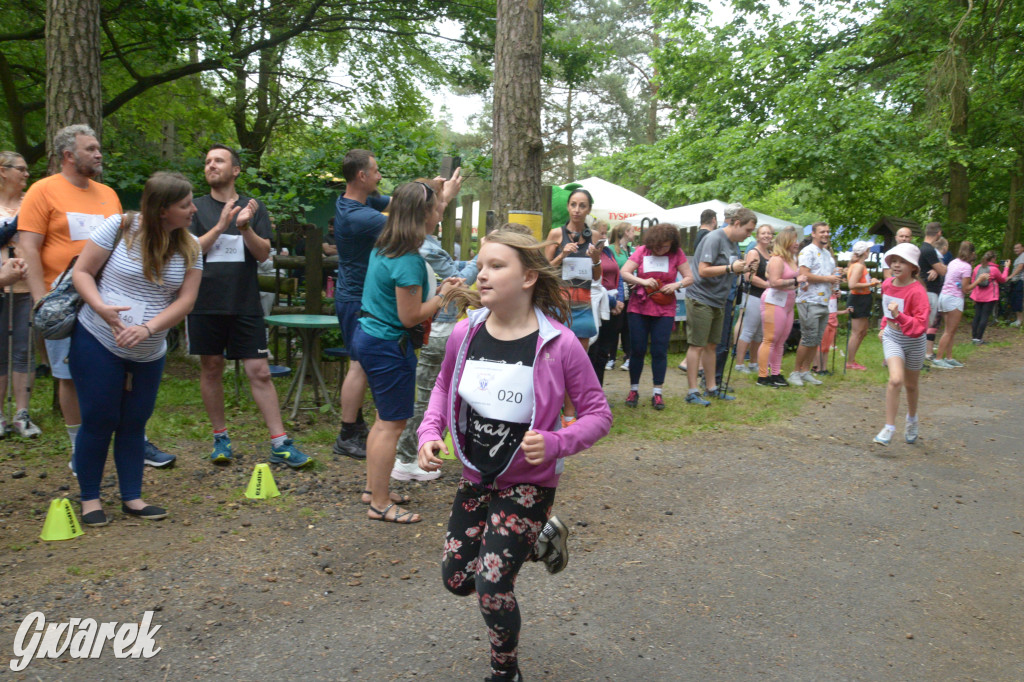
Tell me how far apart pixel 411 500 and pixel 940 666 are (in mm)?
3184

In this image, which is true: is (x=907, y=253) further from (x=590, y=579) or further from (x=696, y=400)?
(x=590, y=579)

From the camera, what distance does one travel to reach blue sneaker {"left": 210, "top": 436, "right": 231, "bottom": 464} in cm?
582

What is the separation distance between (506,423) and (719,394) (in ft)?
22.1

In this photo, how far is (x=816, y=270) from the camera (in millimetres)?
10609

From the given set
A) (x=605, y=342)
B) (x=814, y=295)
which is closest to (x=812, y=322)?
(x=814, y=295)

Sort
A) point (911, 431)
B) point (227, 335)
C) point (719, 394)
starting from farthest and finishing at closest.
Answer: point (719, 394)
point (911, 431)
point (227, 335)

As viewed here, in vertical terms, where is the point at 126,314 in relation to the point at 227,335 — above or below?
above

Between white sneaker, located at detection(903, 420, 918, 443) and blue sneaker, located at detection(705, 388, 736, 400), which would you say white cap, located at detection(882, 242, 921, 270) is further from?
blue sneaker, located at detection(705, 388, 736, 400)

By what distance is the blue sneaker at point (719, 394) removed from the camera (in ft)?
30.5

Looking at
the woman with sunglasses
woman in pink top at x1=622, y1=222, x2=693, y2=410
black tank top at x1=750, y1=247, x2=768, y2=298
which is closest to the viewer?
the woman with sunglasses

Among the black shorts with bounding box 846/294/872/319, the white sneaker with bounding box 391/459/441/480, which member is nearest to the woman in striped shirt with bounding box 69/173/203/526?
the white sneaker with bounding box 391/459/441/480

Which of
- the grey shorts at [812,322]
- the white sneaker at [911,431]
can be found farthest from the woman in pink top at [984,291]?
the white sneaker at [911,431]

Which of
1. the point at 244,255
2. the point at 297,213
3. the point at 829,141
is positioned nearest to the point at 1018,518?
the point at 244,255

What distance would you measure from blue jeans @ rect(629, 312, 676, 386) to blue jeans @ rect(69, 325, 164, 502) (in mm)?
5140
